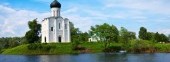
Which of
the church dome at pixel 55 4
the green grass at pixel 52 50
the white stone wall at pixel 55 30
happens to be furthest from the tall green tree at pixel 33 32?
the green grass at pixel 52 50

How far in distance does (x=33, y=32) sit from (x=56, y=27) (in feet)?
28.9

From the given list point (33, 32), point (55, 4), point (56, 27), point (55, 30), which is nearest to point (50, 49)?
point (55, 30)

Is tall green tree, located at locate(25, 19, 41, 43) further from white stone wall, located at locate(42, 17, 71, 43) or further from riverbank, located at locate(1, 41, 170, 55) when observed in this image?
riverbank, located at locate(1, 41, 170, 55)

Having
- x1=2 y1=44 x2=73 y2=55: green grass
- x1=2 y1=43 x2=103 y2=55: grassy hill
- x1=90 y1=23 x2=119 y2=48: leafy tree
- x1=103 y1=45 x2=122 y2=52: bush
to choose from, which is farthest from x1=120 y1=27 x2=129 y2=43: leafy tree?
x1=2 y1=44 x2=73 y2=55: green grass

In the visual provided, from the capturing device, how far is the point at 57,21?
10156 centimetres

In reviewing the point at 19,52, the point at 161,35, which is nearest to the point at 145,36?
the point at 161,35

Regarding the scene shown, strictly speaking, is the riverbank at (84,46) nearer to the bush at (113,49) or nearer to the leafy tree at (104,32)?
the bush at (113,49)

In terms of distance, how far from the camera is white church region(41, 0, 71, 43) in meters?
100

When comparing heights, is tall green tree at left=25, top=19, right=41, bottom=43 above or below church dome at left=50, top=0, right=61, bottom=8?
below

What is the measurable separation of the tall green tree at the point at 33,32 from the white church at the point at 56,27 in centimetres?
429

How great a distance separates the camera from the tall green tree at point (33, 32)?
105938 mm

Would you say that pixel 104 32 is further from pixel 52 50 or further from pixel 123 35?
pixel 52 50

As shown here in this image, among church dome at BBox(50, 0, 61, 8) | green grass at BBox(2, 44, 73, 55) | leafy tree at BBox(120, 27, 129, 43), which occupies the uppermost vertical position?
church dome at BBox(50, 0, 61, 8)

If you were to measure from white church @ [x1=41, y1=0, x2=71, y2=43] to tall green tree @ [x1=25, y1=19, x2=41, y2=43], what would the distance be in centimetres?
429
